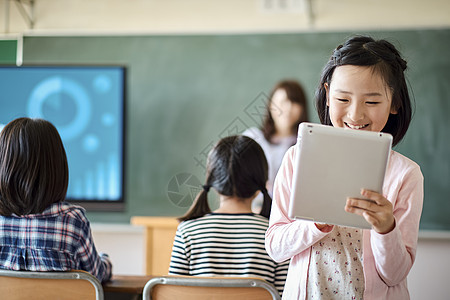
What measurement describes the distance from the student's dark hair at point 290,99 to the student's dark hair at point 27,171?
1974mm

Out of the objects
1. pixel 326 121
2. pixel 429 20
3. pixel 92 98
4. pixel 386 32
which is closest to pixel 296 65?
pixel 386 32

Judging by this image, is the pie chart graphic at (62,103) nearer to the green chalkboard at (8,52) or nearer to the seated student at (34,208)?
the green chalkboard at (8,52)

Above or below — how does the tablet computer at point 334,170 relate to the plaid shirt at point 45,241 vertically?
above

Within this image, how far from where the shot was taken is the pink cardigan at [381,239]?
3.21ft

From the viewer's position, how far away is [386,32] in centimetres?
335

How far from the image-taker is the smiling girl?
1.02 meters

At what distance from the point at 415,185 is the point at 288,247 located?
0.29 metres

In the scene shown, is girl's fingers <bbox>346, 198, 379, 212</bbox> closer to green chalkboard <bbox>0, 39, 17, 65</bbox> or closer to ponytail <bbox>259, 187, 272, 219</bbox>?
ponytail <bbox>259, 187, 272, 219</bbox>

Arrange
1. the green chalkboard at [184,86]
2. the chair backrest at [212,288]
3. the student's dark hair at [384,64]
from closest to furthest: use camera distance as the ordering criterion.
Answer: the student's dark hair at [384,64] < the chair backrest at [212,288] < the green chalkboard at [184,86]

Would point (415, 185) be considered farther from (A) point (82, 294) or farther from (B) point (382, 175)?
(A) point (82, 294)

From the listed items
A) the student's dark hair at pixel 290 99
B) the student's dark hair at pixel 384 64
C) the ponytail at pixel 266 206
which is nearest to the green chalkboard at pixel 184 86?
the student's dark hair at pixel 290 99

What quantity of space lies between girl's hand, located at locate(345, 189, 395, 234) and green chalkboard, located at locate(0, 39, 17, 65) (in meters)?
3.39

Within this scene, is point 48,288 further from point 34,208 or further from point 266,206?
point 266,206

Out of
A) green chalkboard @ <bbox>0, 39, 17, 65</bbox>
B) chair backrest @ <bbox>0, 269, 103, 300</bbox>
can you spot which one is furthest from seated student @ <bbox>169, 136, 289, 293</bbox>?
green chalkboard @ <bbox>0, 39, 17, 65</bbox>
